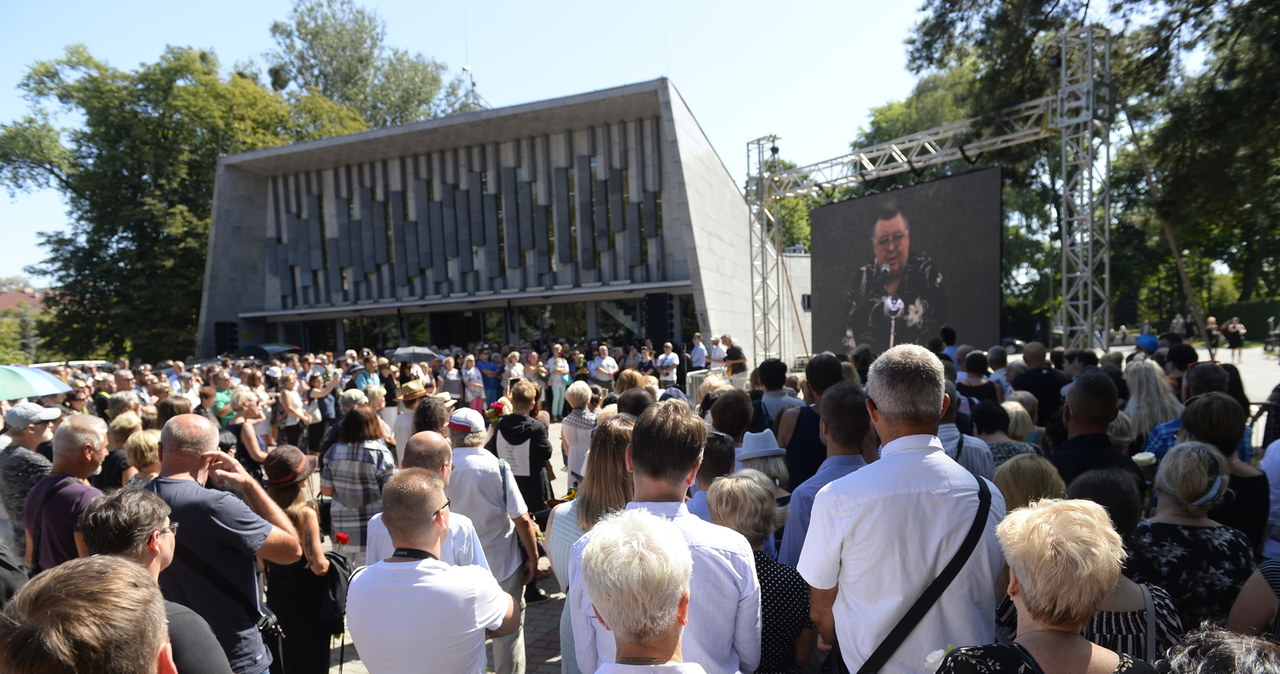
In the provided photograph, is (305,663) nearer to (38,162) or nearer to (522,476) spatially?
(522,476)

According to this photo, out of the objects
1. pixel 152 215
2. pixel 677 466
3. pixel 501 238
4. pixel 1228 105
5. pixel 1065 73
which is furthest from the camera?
pixel 152 215

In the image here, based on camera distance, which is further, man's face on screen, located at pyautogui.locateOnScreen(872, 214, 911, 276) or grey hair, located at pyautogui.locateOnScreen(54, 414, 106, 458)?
man's face on screen, located at pyautogui.locateOnScreen(872, 214, 911, 276)

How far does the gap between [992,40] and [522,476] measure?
10.6m

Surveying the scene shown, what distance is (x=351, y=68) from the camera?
136ft

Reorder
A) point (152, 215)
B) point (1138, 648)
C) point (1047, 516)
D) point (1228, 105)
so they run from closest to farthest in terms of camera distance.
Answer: point (1047, 516) → point (1138, 648) → point (1228, 105) → point (152, 215)

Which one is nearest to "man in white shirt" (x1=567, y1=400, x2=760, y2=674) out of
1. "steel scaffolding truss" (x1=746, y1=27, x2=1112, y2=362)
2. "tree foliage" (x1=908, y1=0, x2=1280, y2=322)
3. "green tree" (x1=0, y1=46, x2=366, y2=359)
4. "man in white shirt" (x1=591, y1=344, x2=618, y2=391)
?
"tree foliage" (x1=908, y1=0, x2=1280, y2=322)

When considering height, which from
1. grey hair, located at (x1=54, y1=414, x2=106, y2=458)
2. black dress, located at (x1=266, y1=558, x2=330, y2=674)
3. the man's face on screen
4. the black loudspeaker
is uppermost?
the man's face on screen

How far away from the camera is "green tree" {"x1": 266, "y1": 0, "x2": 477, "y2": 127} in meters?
41.3

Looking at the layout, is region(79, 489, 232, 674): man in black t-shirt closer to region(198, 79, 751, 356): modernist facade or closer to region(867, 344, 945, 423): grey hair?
region(867, 344, 945, 423): grey hair

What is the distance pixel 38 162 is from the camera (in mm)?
32000

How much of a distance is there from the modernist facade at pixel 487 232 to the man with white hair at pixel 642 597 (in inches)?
645

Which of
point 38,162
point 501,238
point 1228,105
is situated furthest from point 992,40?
point 38,162

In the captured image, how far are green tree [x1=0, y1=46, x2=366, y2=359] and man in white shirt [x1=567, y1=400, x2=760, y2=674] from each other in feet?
114

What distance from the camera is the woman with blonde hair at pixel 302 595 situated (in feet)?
11.5
